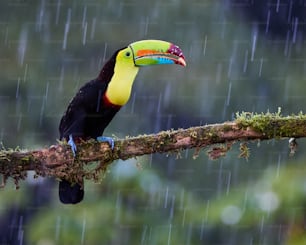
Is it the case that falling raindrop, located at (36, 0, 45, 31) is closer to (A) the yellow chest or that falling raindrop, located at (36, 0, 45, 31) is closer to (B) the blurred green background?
(B) the blurred green background

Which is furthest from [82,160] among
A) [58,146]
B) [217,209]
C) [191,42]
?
[191,42]

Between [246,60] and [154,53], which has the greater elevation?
[246,60]

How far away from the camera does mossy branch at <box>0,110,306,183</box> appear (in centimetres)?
394

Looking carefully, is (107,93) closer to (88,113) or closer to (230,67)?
(88,113)

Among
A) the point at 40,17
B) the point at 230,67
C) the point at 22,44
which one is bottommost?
the point at 230,67

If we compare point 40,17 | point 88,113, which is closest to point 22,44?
point 40,17

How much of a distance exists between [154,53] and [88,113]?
0.45 m

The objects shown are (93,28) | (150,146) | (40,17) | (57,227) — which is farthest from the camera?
(40,17)

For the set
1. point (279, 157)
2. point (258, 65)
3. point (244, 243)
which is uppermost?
point (258, 65)

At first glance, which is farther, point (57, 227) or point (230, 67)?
point (230, 67)

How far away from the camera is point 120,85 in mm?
4422

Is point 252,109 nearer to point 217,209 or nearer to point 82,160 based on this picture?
point 217,209

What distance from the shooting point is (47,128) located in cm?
860

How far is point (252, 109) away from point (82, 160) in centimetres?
463
